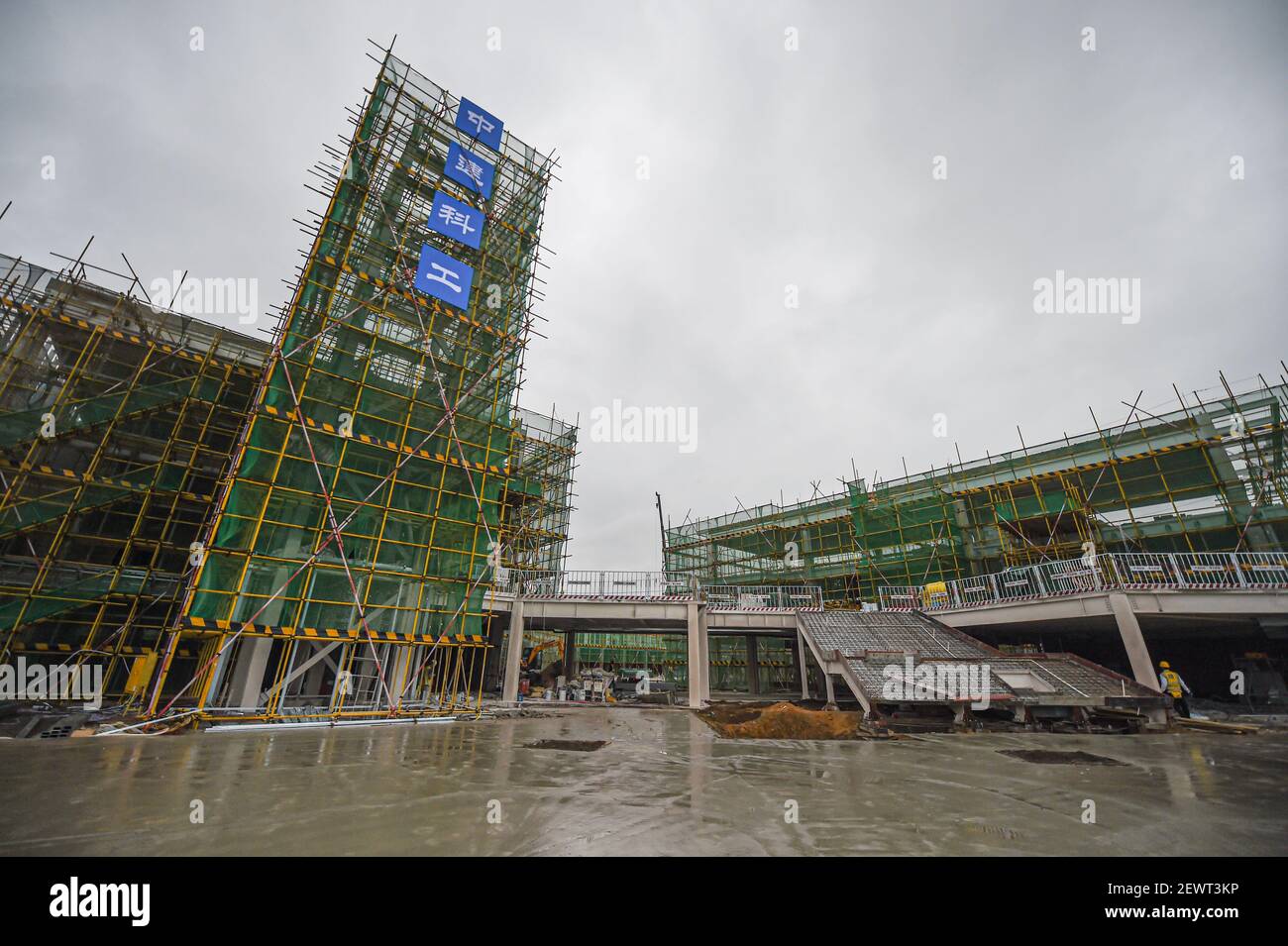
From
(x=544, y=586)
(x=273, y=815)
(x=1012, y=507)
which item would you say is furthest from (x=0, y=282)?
(x=1012, y=507)

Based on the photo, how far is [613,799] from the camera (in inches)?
239

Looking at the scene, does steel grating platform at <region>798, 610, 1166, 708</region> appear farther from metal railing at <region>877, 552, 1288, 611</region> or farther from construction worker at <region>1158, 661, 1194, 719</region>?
metal railing at <region>877, 552, 1288, 611</region>

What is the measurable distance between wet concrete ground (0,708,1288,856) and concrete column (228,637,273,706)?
3694mm

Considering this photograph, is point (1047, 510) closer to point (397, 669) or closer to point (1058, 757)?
point (1058, 757)

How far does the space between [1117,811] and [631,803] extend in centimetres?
574

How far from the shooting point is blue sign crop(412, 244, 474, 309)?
18.1 metres

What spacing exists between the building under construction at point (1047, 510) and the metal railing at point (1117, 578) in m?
1.30

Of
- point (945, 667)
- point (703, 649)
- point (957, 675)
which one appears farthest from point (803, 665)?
point (957, 675)

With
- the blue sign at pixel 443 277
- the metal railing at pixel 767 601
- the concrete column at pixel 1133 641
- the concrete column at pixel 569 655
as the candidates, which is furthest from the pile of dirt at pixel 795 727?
the blue sign at pixel 443 277

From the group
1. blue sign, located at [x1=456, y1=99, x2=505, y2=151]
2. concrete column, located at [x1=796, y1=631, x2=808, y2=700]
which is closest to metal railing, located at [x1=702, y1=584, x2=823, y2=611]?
concrete column, located at [x1=796, y1=631, x2=808, y2=700]

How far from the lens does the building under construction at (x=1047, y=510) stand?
20578mm
